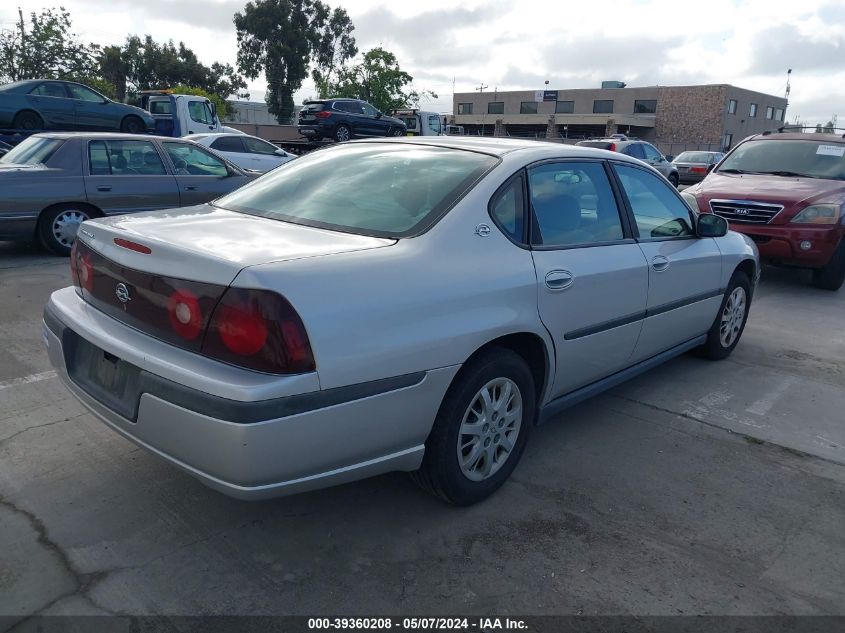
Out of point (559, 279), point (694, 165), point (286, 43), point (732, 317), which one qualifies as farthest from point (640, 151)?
point (286, 43)

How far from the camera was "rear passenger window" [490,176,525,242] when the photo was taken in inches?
122

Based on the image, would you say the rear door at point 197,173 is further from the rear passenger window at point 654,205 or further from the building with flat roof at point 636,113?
the building with flat roof at point 636,113

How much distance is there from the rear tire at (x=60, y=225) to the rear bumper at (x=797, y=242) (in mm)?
7837

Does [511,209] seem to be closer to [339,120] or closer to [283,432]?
[283,432]

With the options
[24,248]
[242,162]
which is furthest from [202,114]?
[24,248]

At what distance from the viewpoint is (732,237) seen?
5180 millimetres

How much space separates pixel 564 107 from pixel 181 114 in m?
53.7

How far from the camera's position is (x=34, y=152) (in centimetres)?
811

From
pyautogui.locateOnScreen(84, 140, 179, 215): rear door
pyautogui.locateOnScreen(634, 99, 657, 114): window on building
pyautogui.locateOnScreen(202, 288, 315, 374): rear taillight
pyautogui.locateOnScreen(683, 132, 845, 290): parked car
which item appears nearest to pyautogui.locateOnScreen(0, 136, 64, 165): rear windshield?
pyautogui.locateOnScreen(84, 140, 179, 215): rear door

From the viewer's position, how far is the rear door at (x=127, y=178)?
316 inches

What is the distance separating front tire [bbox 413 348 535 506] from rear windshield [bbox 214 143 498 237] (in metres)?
0.69

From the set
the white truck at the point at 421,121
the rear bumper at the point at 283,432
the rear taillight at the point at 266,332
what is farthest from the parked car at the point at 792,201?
the white truck at the point at 421,121

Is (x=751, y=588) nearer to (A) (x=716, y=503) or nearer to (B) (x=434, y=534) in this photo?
(A) (x=716, y=503)

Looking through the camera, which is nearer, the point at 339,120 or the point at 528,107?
the point at 339,120
